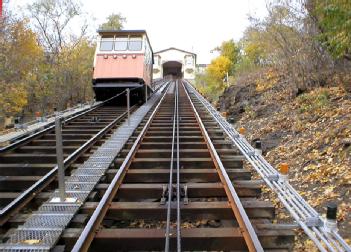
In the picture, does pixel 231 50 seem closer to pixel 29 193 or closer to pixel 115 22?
pixel 115 22

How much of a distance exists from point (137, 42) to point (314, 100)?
29.8 ft

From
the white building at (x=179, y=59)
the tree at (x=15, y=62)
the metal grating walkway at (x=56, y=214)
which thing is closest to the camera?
the metal grating walkway at (x=56, y=214)

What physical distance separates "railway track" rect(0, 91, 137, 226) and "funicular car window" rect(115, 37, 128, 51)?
6.11m

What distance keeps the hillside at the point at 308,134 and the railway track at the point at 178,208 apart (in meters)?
1.04

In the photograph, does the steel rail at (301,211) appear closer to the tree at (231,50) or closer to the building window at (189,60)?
the tree at (231,50)

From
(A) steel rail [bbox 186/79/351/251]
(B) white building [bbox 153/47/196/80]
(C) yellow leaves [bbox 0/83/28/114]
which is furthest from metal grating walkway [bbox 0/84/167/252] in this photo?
(B) white building [bbox 153/47/196/80]

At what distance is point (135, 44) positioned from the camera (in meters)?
18.1

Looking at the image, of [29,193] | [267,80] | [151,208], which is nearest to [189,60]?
[267,80]

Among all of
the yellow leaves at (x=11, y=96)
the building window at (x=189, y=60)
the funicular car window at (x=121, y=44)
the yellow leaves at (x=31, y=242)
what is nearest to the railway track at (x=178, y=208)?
the yellow leaves at (x=31, y=242)

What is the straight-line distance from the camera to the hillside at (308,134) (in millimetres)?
6738

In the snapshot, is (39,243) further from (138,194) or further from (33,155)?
(33,155)

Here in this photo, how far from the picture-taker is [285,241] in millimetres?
4594

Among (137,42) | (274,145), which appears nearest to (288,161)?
(274,145)

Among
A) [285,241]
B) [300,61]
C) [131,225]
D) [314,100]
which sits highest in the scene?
[300,61]
